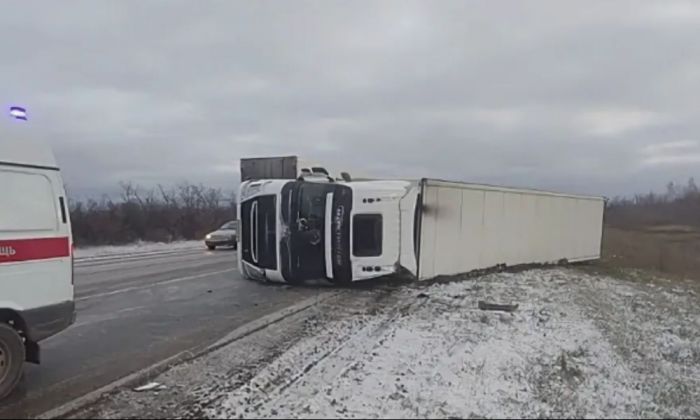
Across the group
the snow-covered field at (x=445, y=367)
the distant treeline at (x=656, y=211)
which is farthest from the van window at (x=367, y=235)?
the distant treeline at (x=656, y=211)

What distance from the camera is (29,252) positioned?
18.2ft

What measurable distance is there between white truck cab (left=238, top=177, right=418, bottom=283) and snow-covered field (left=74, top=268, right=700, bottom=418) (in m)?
1.95

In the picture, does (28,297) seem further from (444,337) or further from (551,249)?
(551,249)

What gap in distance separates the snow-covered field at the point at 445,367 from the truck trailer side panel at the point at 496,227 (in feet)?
11.4

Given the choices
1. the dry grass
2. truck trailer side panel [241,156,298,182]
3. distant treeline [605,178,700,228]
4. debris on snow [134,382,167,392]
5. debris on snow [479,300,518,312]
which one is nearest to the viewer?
debris on snow [134,382,167,392]

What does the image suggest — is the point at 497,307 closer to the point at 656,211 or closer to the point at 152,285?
the point at 152,285

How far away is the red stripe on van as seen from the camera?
17.5 feet

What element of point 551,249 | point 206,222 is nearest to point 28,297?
point 551,249

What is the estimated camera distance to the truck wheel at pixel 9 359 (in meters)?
5.35

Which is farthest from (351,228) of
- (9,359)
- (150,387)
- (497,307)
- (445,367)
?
(9,359)

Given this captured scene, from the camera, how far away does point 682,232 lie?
180ft

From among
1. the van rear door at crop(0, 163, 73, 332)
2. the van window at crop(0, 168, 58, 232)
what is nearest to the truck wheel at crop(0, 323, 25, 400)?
the van rear door at crop(0, 163, 73, 332)

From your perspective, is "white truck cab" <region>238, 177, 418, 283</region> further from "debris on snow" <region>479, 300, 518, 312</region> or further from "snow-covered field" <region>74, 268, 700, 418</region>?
"debris on snow" <region>479, 300, 518, 312</region>

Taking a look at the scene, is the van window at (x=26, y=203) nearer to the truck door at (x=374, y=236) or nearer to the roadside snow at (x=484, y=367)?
the roadside snow at (x=484, y=367)
